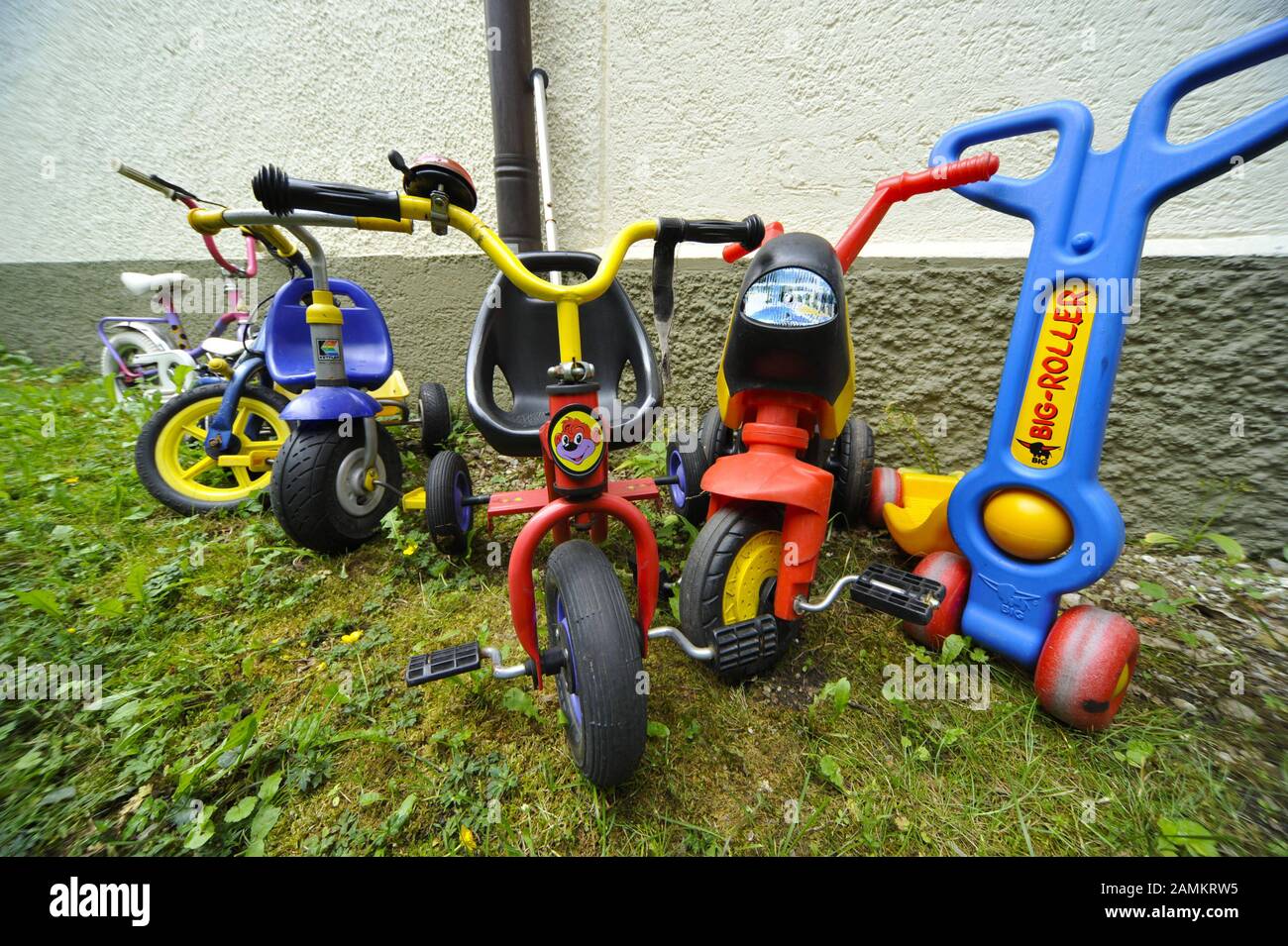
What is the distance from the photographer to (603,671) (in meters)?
0.75

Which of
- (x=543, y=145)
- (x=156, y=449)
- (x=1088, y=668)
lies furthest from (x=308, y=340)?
(x=1088, y=668)

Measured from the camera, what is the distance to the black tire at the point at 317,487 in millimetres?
1324

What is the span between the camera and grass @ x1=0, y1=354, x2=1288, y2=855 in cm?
81

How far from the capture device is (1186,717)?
987mm

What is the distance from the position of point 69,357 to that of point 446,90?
12.7 feet

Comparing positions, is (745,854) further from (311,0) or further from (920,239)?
(311,0)

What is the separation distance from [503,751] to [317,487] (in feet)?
2.99

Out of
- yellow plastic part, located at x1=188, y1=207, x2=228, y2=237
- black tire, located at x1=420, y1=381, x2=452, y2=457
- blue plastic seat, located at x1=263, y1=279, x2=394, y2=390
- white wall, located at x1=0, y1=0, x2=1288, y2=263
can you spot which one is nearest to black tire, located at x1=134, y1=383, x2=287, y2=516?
blue plastic seat, located at x1=263, y1=279, x2=394, y2=390

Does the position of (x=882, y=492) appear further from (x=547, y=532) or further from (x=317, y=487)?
(x=317, y=487)

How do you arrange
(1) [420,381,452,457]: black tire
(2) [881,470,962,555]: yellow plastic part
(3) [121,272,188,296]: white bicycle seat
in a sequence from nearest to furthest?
(2) [881,470,962,555]: yellow plastic part < (1) [420,381,452,457]: black tire < (3) [121,272,188,296]: white bicycle seat

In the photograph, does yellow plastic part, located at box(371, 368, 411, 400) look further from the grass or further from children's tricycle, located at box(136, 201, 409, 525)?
the grass

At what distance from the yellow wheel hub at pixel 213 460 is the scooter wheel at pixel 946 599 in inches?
84.4

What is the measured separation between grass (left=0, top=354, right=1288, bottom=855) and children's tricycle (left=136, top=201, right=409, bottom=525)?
29cm
